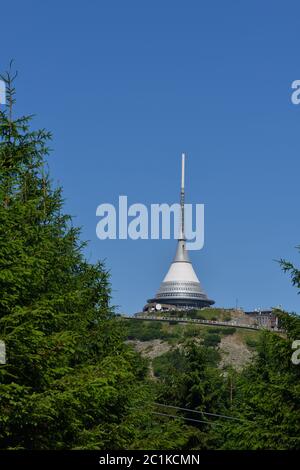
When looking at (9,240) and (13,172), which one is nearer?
(9,240)

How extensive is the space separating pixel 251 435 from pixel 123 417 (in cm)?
324

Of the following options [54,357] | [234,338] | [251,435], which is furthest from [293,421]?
[234,338]

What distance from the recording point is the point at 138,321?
194125mm

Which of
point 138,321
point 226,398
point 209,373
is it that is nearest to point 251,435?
point 209,373

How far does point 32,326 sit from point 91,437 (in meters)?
3.83

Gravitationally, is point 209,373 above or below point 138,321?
below

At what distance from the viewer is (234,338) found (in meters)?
182

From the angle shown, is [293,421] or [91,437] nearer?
[91,437]

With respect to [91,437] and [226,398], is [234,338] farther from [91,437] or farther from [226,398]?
[91,437]
